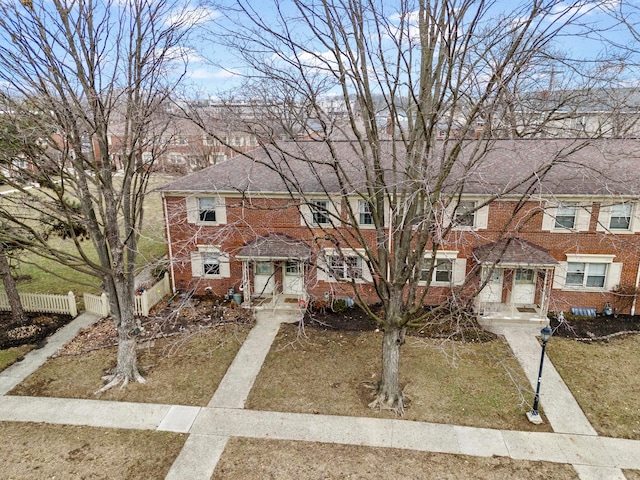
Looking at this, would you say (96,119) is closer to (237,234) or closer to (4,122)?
(4,122)

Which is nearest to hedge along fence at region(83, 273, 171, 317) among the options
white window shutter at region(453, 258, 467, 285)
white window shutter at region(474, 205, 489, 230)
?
white window shutter at region(453, 258, 467, 285)

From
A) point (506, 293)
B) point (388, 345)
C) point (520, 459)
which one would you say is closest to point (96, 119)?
point (388, 345)

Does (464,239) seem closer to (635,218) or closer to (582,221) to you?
(582,221)

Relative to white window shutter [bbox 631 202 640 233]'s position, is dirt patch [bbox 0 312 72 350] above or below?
below

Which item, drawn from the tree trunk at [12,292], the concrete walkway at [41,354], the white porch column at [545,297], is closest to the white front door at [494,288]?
the white porch column at [545,297]

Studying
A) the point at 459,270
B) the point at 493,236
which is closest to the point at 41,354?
the point at 459,270

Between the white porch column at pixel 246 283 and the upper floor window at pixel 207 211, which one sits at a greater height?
the upper floor window at pixel 207 211

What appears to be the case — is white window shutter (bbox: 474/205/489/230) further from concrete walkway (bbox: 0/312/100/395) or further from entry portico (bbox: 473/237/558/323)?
concrete walkway (bbox: 0/312/100/395)

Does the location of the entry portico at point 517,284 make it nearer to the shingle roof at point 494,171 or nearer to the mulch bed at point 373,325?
the mulch bed at point 373,325
